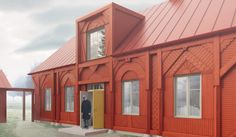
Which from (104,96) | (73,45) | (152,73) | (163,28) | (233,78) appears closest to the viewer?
(233,78)

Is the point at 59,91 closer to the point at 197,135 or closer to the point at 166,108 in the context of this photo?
the point at 166,108

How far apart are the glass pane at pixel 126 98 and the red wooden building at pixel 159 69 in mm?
57

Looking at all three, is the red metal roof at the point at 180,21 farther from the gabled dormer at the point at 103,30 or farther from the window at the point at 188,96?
the window at the point at 188,96

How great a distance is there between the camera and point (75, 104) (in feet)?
67.2

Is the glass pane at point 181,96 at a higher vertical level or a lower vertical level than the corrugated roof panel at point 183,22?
lower

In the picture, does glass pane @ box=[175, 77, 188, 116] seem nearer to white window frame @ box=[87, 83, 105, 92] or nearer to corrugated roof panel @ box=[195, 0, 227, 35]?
corrugated roof panel @ box=[195, 0, 227, 35]

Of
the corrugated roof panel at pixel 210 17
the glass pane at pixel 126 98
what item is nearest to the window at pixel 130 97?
the glass pane at pixel 126 98

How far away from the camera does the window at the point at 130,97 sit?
15758 millimetres

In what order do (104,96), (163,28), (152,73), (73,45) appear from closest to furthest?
(152,73) → (163,28) → (104,96) → (73,45)

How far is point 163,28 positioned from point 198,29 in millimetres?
2935

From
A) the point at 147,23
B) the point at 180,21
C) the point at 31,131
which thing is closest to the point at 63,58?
the point at 31,131

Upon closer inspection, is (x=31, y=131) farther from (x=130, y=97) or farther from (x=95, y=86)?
(x=130, y=97)

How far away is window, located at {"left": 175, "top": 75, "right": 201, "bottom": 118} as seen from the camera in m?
12.8

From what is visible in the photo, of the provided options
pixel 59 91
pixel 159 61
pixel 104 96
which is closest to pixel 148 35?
pixel 159 61
